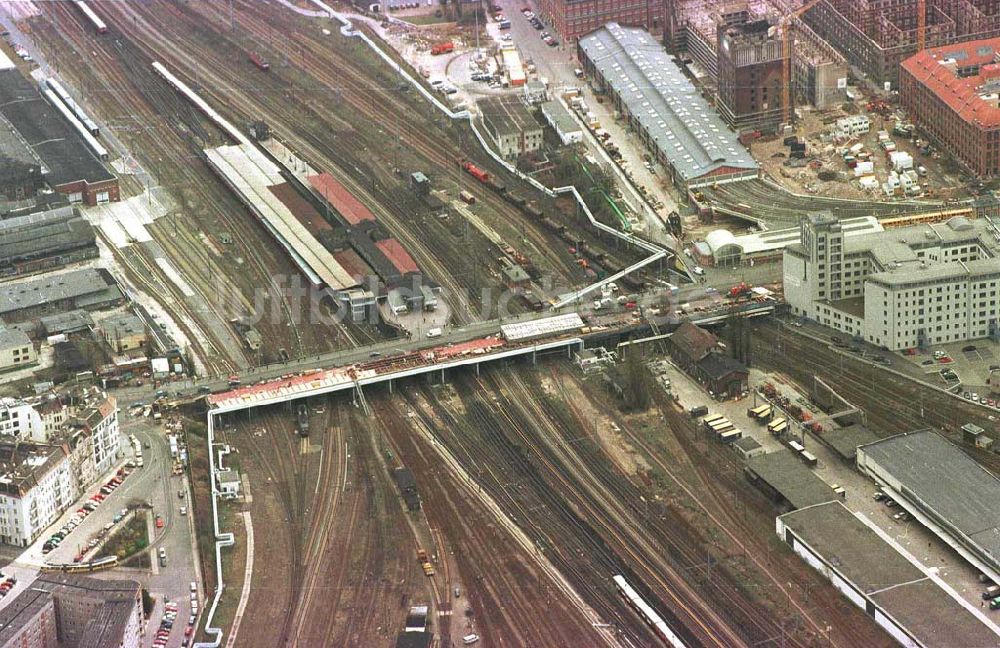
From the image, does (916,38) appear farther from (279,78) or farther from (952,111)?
(279,78)

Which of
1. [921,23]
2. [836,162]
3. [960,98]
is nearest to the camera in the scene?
[960,98]

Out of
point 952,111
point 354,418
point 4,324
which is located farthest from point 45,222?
point 952,111

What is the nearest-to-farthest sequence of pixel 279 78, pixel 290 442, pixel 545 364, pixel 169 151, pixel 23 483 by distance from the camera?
1. pixel 23 483
2. pixel 290 442
3. pixel 545 364
4. pixel 169 151
5. pixel 279 78

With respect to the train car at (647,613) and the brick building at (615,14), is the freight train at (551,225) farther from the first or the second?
the train car at (647,613)

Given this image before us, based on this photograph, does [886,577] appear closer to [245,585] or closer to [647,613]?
[647,613]

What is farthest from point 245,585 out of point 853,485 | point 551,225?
point 551,225
